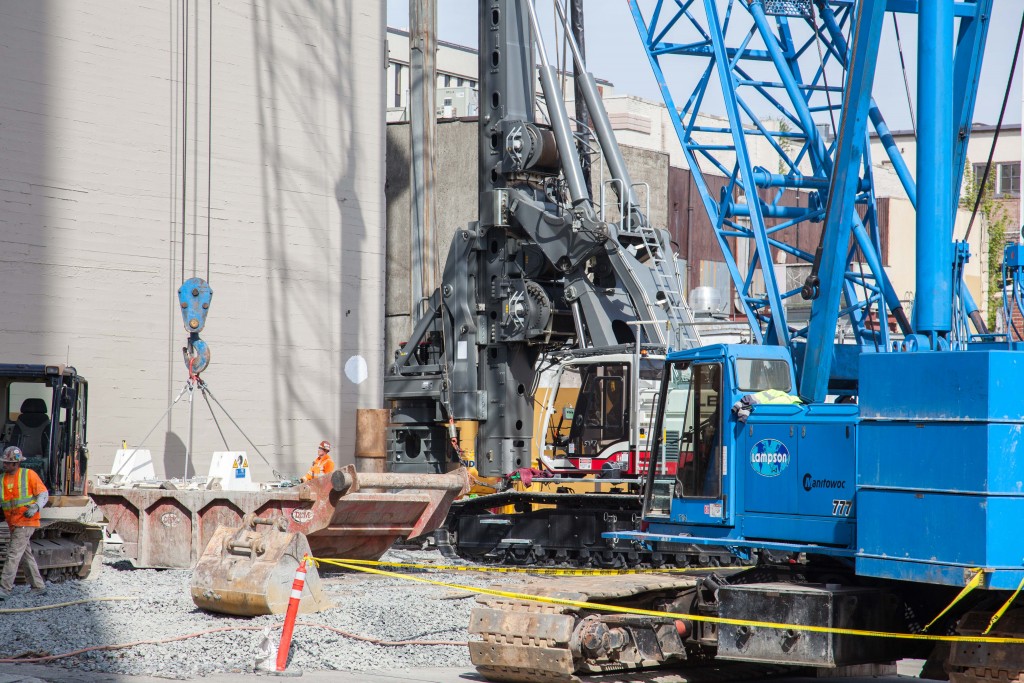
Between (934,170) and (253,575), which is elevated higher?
(934,170)

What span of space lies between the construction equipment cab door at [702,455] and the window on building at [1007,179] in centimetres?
4909

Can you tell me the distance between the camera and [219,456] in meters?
19.7

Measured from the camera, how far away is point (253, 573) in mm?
12805

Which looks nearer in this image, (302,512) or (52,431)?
(302,512)

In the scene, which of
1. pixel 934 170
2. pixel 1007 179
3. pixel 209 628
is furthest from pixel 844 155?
pixel 1007 179

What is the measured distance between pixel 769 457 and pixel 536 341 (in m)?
10.6

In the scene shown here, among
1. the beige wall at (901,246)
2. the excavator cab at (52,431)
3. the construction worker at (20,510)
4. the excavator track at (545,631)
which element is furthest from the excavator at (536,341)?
the beige wall at (901,246)

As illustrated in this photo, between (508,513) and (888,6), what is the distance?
9376 mm

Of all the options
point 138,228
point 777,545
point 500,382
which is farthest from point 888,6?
point 138,228

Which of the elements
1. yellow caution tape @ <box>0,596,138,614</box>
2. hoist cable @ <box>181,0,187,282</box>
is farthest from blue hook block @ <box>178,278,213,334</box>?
yellow caution tape @ <box>0,596,138,614</box>

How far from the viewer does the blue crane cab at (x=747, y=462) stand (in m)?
9.94

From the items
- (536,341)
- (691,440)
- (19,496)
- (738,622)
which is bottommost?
(738,622)

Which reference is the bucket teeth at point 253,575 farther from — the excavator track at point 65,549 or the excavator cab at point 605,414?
the excavator cab at point 605,414

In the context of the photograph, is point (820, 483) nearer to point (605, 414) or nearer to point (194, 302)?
point (605, 414)
